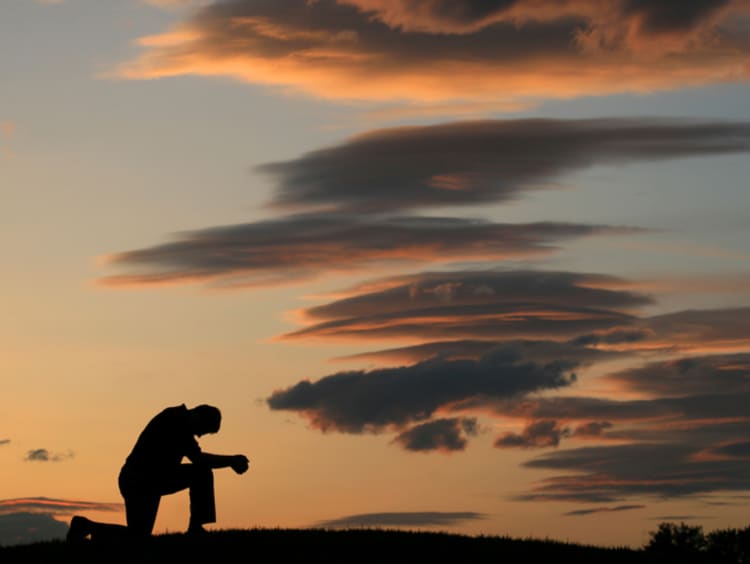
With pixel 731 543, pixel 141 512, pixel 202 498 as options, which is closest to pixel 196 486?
pixel 202 498

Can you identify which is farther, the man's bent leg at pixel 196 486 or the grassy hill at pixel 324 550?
the man's bent leg at pixel 196 486

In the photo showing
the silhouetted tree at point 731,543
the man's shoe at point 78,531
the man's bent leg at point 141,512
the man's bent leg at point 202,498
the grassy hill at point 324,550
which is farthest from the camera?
the silhouetted tree at point 731,543

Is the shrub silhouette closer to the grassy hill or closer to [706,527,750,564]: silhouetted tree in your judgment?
[706,527,750,564]: silhouetted tree

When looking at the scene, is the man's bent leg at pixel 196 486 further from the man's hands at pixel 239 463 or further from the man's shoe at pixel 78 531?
the man's shoe at pixel 78 531

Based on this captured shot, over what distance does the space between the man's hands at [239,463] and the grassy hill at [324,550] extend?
161 cm

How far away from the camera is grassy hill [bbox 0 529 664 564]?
25.4m

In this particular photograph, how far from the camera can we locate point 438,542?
28.0 meters

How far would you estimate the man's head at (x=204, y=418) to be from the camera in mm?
25688

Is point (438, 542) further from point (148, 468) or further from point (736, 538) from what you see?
point (736, 538)

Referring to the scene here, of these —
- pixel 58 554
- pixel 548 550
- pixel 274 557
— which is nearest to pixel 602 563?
pixel 548 550

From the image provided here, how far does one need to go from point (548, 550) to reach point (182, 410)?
344 inches

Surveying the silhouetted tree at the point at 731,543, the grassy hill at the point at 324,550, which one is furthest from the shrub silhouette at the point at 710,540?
the grassy hill at the point at 324,550

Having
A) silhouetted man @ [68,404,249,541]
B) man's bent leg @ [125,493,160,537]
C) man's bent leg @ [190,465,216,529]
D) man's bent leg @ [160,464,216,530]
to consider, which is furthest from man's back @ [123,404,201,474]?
man's bent leg @ [125,493,160,537]

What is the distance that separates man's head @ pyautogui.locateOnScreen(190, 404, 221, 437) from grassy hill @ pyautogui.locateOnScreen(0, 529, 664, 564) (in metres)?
2.42
